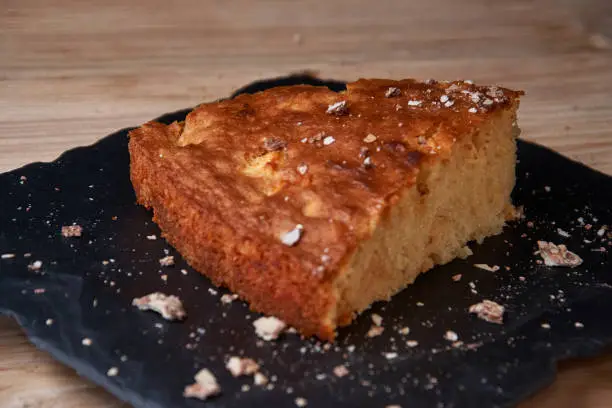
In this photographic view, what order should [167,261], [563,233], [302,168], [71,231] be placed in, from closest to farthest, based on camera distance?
[302,168]
[167,261]
[71,231]
[563,233]

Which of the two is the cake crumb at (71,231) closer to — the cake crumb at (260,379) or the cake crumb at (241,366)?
the cake crumb at (241,366)

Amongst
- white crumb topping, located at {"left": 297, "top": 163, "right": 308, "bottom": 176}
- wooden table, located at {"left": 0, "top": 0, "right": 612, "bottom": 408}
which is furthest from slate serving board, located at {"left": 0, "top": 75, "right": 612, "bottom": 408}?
wooden table, located at {"left": 0, "top": 0, "right": 612, "bottom": 408}

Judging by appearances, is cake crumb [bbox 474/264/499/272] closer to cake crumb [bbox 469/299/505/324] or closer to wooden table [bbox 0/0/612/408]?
cake crumb [bbox 469/299/505/324]

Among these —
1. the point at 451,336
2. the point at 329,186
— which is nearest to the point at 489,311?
the point at 451,336

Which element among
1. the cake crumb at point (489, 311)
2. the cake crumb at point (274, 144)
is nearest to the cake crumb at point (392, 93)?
the cake crumb at point (274, 144)

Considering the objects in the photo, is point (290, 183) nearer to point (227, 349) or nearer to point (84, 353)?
point (227, 349)

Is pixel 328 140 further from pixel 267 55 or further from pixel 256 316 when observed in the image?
pixel 267 55

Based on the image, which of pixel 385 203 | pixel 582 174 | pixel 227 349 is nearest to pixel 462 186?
pixel 385 203
